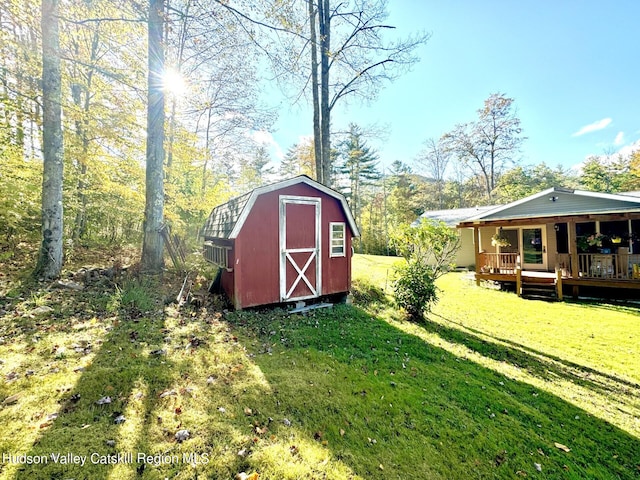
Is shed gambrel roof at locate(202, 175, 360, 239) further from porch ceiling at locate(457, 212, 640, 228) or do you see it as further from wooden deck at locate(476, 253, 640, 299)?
wooden deck at locate(476, 253, 640, 299)

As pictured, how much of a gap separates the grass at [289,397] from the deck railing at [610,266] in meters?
4.83

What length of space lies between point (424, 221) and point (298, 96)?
308 inches

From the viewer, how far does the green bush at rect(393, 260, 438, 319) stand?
6.88 m

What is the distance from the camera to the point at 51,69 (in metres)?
5.72

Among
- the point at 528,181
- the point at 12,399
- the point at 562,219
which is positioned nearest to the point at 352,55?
the point at 562,219

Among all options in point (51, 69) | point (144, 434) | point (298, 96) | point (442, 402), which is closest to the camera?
point (144, 434)

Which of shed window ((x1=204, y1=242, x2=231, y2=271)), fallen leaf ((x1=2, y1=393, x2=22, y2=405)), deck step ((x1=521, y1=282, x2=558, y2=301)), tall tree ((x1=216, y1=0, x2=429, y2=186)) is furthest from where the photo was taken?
deck step ((x1=521, y1=282, x2=558, y2=301))

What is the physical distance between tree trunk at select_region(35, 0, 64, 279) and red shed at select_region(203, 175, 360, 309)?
11.2 ft

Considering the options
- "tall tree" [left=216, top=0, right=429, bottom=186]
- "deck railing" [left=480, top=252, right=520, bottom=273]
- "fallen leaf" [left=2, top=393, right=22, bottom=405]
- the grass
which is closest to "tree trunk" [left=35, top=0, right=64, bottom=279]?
the grass

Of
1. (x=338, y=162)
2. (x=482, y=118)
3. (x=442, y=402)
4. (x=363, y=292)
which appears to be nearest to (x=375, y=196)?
(x=338, y=162)

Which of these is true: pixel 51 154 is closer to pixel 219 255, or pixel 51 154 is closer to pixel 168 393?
pixel 219 255

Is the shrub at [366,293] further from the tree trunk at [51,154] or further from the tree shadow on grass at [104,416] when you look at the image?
the tree trunk at [51,154]

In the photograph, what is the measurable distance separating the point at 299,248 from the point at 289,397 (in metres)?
4.16

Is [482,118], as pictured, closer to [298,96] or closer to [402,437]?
[298,96]
